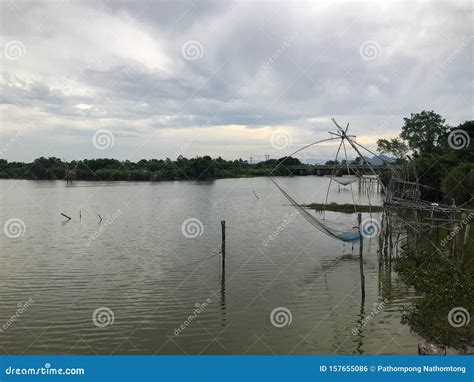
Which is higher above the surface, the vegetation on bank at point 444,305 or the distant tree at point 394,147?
the distant tree at point 394,147

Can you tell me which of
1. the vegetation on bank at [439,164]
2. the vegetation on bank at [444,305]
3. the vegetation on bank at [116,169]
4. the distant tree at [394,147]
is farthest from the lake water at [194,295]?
the vegetation on bank at [116,169]

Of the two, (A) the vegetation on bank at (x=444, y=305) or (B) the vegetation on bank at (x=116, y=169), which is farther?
(B) the vegetation on bank at (x=116, y=169)

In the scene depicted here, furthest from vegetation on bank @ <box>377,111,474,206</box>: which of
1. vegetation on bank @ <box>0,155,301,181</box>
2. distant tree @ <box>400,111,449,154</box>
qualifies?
vegetation on bank @ <box>0,155,301,181</box>

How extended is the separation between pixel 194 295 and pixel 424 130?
4949cm

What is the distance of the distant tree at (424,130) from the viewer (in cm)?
5347

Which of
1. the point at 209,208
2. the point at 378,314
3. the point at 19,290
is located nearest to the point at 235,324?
the point at 378,314

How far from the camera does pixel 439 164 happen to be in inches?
1273

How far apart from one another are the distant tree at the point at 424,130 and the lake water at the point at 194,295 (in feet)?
120

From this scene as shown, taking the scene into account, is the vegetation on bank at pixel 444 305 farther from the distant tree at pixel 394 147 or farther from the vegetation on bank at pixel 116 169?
the vegetation on bank at pixel 116 169

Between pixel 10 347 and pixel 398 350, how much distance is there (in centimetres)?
856

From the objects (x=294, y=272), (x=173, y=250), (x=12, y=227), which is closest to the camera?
(x=294, y=272)

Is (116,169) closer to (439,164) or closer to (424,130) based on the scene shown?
(424,130)

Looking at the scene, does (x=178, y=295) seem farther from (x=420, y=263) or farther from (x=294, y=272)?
(x=420, y=263)

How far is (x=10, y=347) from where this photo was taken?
31.4ft
